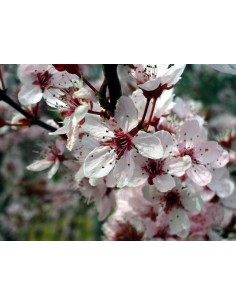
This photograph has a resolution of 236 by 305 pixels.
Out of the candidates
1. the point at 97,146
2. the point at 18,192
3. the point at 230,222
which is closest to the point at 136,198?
the point at 230,222

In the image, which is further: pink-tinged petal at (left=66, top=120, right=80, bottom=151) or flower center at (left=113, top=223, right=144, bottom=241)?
flower center at (left=113, top=223, right=144, bottom=241)

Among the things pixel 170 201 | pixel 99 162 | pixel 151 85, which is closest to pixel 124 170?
pixel 99 162

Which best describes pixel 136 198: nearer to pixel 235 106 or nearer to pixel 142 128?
pixel 142 128

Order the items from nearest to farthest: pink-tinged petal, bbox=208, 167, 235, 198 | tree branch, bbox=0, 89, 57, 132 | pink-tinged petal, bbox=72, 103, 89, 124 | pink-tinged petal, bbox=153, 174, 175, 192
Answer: pink-tinged petal, bbox=72, 103, 89, 124, pink-tinged petal, bbox=153, 174, 175, 192, tree branch, bbox=0, 89, 57, 132, pink-tinged petal, bbox=208, 167, 235, 198

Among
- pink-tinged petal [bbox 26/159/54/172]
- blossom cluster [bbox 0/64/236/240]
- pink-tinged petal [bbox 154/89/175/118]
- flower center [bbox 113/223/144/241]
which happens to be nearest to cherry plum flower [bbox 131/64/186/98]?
blossom cluster [bbox 0/64/236/240]

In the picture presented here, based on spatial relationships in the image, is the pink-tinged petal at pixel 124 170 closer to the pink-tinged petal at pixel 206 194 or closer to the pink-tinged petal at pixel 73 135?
the pink-tinged petal at pixel 73 135

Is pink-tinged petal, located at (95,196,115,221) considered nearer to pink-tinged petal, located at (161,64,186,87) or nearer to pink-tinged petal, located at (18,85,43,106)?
pink-tinged petal, located at (18,85,43,106)
